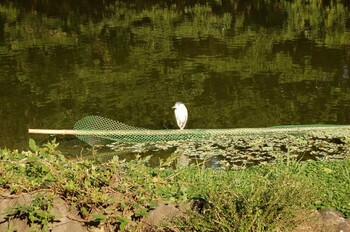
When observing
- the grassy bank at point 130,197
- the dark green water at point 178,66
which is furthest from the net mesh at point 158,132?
the grassy bank at point 130,197

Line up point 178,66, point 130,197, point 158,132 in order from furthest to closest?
point 178,66
point 158,132
point 130,197

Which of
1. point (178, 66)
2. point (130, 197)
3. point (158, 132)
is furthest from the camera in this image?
point (178, 66)

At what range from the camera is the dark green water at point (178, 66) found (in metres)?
8.88

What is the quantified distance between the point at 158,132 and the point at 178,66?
5.85 meters

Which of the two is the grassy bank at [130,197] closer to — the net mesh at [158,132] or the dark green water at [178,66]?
the net mesh at [158,132]

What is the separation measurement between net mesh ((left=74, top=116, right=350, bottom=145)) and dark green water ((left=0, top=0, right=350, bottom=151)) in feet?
3.97

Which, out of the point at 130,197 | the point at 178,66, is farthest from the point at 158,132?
the point at 178,66

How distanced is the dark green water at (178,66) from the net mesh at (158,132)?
1.21 meters

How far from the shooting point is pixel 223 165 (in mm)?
5973

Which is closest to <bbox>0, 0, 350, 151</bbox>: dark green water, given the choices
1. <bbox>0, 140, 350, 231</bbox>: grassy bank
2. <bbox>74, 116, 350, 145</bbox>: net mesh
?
<bbox>74, 116, 350, 145</bbox>: net mesh

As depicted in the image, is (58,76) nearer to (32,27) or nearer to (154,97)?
(154,97)

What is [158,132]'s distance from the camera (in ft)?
20.9

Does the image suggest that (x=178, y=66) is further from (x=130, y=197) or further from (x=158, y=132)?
(x=130, y=197)

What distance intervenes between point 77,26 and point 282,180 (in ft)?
50.5
